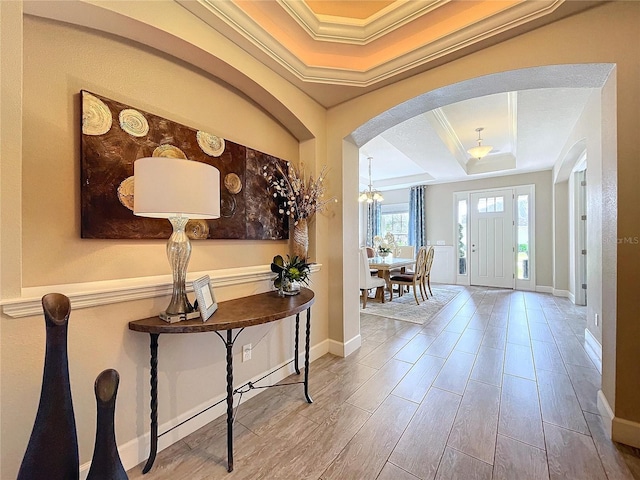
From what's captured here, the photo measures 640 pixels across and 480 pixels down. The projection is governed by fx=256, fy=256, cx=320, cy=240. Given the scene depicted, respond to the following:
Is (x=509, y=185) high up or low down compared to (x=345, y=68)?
down

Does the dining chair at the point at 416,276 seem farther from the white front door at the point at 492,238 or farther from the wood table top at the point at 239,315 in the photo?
the wood table top at the point at 239,315

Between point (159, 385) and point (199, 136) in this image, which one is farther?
point (199, 136)

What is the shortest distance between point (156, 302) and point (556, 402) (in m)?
2.86

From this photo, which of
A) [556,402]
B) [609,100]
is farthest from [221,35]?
[556,402]

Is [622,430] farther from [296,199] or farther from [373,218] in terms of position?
[373,218]

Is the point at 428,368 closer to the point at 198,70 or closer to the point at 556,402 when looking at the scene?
the point at 556,402

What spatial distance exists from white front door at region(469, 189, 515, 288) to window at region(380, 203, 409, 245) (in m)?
1.76

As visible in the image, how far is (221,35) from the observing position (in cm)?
176

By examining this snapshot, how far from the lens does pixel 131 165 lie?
145 centimetres

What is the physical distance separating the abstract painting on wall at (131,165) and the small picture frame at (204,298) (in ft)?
1.53

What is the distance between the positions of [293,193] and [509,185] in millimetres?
5983

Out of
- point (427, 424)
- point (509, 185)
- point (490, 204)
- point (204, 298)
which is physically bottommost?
point (427, 424)

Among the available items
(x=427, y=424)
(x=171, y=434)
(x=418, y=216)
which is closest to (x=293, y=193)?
(x=171, y=434)

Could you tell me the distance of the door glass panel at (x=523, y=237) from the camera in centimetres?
583
